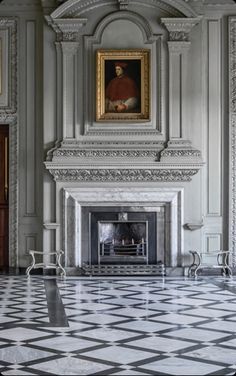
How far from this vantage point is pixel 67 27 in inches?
514

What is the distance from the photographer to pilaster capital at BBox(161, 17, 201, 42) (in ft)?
42.5

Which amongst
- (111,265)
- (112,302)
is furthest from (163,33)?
(112,302)

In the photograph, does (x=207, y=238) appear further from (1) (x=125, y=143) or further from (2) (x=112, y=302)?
(2) (x=112, y=302)

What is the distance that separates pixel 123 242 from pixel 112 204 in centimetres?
71

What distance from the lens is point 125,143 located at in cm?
1302

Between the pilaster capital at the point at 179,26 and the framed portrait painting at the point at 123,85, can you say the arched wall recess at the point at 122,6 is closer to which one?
the pilaster capital at the point at 179,26

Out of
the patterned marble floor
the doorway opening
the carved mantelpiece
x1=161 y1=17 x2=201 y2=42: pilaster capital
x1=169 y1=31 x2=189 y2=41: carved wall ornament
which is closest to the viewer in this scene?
the patterned marble floor

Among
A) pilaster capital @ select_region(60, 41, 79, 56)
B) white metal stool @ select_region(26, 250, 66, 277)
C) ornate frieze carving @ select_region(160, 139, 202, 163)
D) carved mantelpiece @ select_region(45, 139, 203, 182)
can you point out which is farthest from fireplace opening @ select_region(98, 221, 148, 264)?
pilaster capital @ select_region(60, 41, 79, 56)

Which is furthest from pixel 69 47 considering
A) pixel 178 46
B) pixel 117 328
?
pixel 117 328

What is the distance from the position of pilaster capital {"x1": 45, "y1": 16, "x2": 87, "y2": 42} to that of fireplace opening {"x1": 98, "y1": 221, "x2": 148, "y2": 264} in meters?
3.32

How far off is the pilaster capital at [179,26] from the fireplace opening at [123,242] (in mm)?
3312

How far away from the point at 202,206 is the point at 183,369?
25.7ft

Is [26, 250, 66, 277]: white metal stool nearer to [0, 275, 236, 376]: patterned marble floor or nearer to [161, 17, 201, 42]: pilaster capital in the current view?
[0, 275, 236, 376]: patterned marble floor

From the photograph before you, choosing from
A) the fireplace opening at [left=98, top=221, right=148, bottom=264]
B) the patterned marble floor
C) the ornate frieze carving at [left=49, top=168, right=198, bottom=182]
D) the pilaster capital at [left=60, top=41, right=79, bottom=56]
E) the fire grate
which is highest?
the pilaster capital at [left=60, top=41, right=79, bottom=56]
